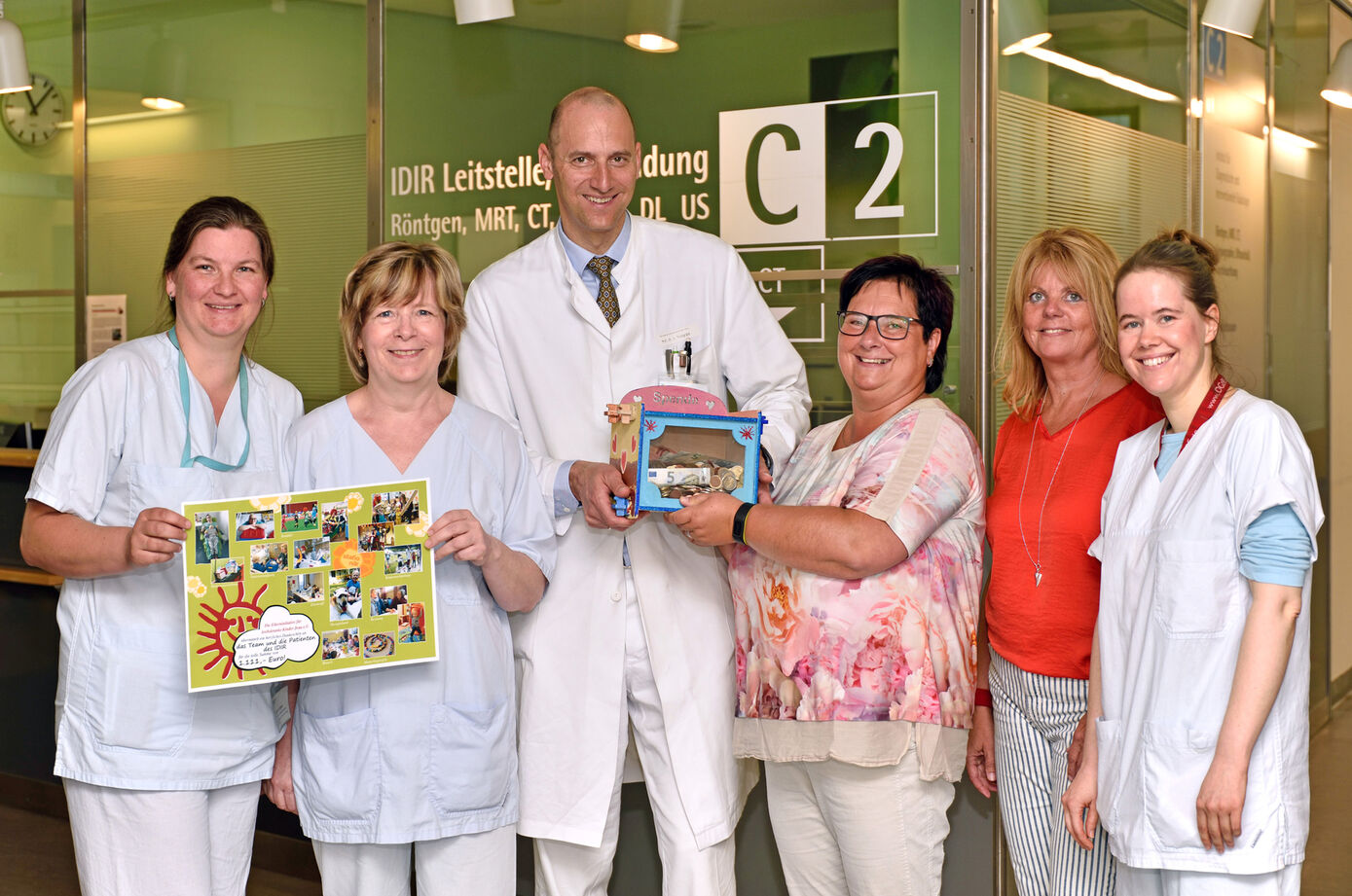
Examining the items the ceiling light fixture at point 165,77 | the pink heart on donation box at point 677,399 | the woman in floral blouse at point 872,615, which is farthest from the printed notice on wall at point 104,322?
the woman in floral blouse at point 872,615

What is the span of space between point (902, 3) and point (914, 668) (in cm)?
174

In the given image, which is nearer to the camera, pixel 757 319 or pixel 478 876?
pixel 478 876

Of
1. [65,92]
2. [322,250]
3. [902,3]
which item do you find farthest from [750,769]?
[65,92]

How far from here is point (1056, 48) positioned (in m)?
3.12

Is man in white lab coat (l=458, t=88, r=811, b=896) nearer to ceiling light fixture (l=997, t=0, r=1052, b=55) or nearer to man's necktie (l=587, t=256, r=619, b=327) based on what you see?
man's necktie (l=587, t=256, r=619, b=327)

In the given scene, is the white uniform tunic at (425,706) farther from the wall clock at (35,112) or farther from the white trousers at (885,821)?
the wall clock at (35,112)

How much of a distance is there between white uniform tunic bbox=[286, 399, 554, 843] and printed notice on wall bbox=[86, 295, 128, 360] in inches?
104

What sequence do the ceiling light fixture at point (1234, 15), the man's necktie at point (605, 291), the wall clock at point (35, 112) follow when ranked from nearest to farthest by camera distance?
the man's necktie at point (605, 291) < the ceiling light fixture at point (1234, 15) < the wall clock at point (35, 112)

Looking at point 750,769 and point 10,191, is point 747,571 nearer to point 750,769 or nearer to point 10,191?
point 750,769

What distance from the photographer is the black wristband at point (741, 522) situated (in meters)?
2.34

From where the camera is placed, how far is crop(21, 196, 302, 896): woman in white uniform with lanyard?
2176 mm

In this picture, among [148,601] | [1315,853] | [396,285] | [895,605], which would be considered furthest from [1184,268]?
[1315,853]

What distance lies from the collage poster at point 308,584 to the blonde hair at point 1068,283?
1153 mm

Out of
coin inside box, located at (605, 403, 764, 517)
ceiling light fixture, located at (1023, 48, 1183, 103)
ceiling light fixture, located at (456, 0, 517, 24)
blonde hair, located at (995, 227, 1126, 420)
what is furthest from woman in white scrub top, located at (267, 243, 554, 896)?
ceiling light fixture, located at (1023, 48, 1183, 103)
